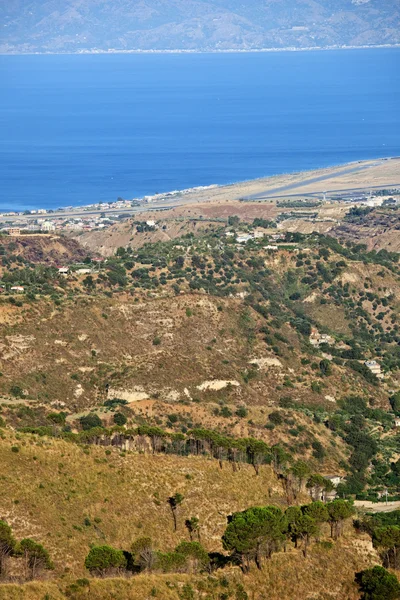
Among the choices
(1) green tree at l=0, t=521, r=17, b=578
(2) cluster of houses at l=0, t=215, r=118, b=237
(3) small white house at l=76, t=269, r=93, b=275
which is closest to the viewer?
(1) green tree at l=0, t=521, r=17, b=578

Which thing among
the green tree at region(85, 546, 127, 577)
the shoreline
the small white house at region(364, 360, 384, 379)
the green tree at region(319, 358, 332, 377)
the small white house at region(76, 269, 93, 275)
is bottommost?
the green tree at region(85, 546, 127, 577)

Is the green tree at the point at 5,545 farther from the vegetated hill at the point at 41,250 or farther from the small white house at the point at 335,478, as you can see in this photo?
the vegetated hill at the point at 41,250

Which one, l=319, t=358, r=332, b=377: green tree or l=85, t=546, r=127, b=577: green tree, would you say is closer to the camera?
l=85, t=546, r=127, b=577: green tree

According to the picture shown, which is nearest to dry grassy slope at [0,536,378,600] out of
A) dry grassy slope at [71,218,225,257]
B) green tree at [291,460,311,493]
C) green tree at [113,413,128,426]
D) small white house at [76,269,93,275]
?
green tree at [291,460,311,493]

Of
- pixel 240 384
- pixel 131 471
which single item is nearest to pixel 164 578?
pixel 131 471

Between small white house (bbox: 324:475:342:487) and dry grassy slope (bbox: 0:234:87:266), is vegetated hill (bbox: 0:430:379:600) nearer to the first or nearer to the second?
small white house (bbox: 324:475:342:487)

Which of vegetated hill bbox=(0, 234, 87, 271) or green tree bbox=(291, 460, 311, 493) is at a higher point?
vegetated hill bbox=(0, 234, 87, 271)
